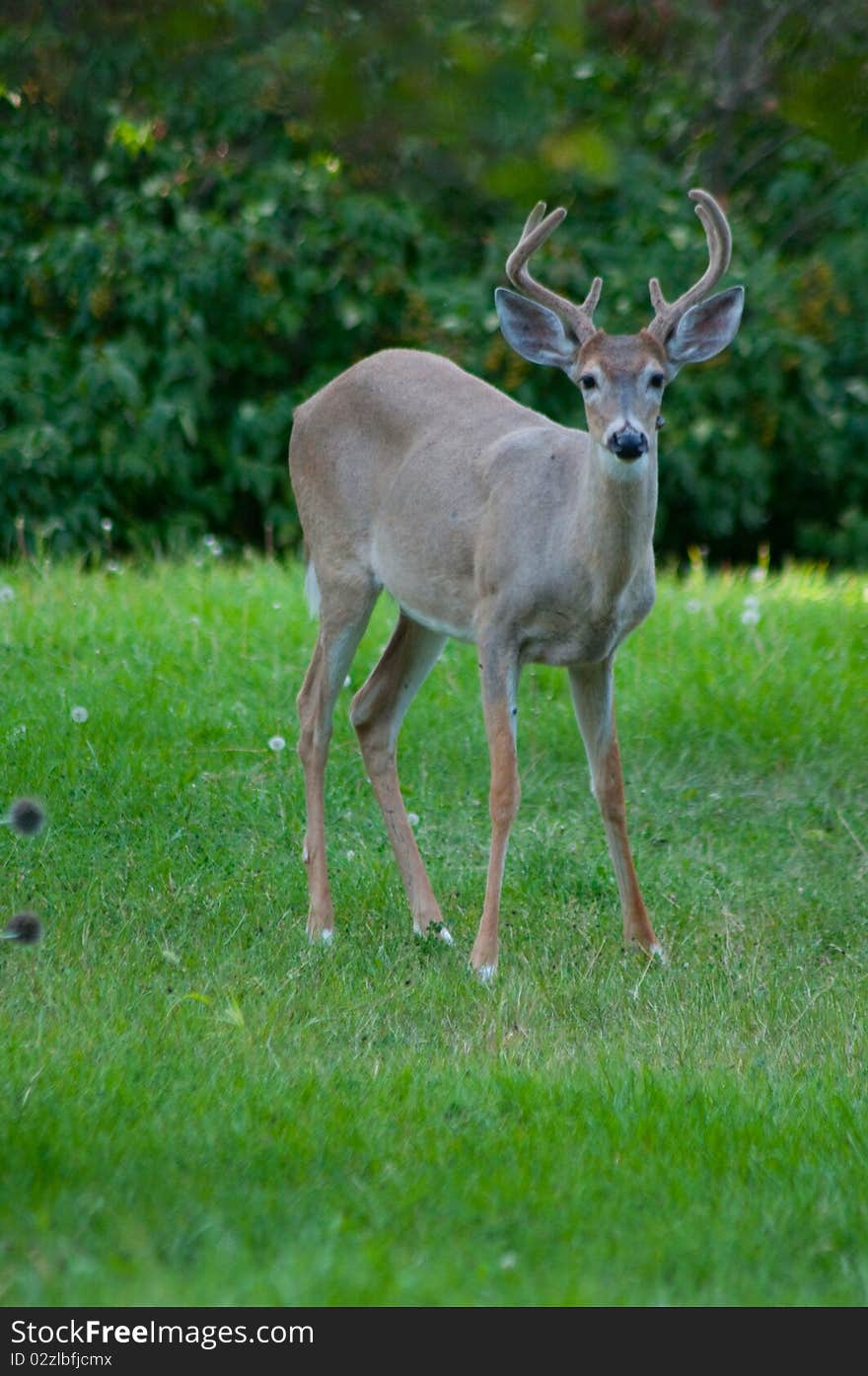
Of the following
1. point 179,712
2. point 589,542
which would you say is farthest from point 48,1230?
point 179,712

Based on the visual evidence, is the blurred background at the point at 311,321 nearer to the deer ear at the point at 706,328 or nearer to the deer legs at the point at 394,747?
the deer ear at the point at 706,328

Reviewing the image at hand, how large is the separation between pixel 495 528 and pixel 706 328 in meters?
0.87

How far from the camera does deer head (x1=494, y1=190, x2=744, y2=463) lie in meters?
5.46

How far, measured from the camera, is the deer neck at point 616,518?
5.57m

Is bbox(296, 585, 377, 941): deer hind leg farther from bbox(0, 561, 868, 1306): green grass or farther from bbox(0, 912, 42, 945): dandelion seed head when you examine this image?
bbox(0, 912, 42, 945): dandelion seed head

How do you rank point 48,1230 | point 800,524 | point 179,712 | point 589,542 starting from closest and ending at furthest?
1. point 48,1230
2. point 589,542
3. point 179,712
4. point 800,524

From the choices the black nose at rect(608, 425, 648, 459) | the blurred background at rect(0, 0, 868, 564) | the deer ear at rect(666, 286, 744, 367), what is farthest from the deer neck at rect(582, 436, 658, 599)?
the blurred background at rect(0, 0, 868, 564)

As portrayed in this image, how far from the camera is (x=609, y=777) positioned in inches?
249

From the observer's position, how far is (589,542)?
573 cm

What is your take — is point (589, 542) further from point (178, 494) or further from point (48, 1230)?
point (178, 494)

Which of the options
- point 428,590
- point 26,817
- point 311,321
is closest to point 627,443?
point 428,590

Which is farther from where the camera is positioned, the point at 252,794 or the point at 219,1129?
the point at 252,794

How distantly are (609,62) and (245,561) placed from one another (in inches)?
260

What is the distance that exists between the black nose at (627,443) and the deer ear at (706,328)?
1.69 ft
